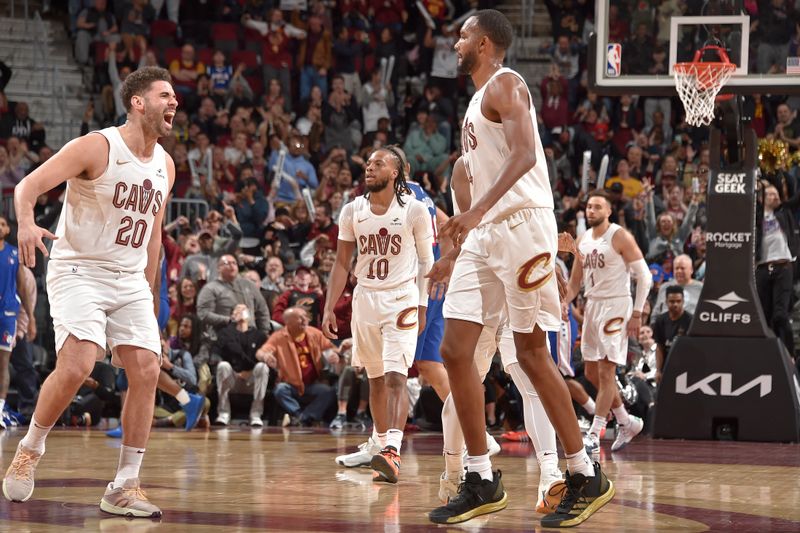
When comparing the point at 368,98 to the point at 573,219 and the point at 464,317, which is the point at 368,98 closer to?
the point at 573,219

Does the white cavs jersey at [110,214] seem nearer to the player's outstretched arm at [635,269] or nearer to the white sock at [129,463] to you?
the white sock at [129,463]

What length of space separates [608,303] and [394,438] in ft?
12.3

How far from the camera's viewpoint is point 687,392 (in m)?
12.2

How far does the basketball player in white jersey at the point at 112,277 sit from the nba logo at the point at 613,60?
6.66 meters

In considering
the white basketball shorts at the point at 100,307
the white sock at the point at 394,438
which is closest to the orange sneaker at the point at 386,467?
the white sock at the point at 394,438

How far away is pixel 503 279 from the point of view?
5770mm

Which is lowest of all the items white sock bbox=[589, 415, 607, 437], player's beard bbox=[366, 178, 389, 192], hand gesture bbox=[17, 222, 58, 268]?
white sock bbox=[589, 415, 607, 437]

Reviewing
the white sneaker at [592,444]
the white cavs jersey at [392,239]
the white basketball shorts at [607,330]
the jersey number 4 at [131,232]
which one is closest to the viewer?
the jersey number 4 at [131,232]

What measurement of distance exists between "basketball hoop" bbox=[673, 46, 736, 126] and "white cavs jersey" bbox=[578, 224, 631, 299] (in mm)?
1454

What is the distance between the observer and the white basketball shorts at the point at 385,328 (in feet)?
28.3

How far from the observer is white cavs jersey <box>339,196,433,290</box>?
879cm

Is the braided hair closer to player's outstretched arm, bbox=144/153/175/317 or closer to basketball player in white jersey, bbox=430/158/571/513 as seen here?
basketball player in white jersey, bbox=430/158/571/513

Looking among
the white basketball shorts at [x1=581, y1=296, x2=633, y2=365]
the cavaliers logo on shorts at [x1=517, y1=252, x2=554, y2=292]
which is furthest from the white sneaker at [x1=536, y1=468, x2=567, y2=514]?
the white basketball shorts at [x1=581, y1=296, x2=633, y2=365]

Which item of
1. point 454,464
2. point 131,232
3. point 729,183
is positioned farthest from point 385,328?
point 729,183
